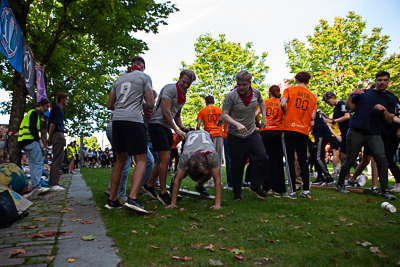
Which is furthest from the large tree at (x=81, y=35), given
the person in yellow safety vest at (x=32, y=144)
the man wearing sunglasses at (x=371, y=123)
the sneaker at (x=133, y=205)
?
the man wearing sunglasses at (x=371, y=123)

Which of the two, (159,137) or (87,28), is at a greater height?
(87,28)

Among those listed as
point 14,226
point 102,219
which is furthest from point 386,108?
point 14,226

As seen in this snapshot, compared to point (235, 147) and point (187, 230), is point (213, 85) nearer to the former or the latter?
point (235, 147)

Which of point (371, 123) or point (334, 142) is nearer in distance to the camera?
point (371, 123)

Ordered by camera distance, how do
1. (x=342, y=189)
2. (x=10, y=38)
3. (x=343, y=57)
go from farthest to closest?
(x=343, y=57)
(x=10, y=38)
(x=342, y=189)

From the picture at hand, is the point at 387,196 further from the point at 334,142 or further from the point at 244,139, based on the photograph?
the point at 334,142

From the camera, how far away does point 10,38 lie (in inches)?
260

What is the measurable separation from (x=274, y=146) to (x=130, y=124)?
132 inches

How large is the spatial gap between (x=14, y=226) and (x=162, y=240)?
221cm

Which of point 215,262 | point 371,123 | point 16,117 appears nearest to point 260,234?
point 215,262

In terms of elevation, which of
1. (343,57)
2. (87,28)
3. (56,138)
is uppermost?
(343,57)

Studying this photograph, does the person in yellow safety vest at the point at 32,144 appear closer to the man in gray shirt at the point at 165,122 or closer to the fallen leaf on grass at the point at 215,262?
the man in gray shirt at the point at 165,122

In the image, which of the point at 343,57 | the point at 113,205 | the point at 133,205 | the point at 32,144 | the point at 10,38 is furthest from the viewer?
the point at 343,57

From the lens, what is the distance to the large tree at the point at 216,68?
112 feet
